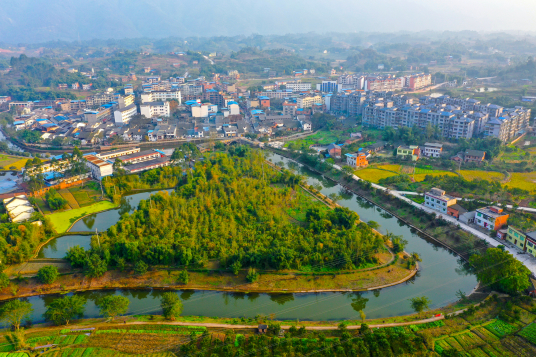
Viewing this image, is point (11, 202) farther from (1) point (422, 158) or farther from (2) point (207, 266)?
(1) point (422, 158)

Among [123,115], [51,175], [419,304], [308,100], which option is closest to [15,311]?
[419,304]

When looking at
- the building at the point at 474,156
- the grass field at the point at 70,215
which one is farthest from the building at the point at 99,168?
the building at the point at 474,156

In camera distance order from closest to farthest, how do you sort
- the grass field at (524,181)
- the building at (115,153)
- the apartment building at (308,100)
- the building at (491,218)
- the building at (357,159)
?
1. the building at (491,218)
2. the grass field at (524,181)
3. the building at (357,159)
4. the building at (115,153)
5. the apartment building at (308,100)

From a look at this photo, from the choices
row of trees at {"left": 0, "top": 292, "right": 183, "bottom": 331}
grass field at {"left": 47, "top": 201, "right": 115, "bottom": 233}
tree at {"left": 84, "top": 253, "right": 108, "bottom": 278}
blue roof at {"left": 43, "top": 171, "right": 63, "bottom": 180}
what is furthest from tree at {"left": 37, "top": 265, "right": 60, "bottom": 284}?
blue roof at {"left": 43, "top": 171, "right": 63, "bottom": 180}

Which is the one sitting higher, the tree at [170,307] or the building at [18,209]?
the building at [18,209]

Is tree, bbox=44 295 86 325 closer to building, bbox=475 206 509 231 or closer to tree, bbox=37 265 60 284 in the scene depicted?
tree, bbox=37 265 60 284

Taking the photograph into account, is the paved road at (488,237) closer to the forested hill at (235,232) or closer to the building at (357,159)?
the forested hill at (235,232)
